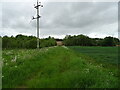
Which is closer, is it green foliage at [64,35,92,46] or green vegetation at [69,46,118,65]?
green vegetation at [69,46,118,65]

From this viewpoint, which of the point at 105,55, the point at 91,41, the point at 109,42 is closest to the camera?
the point at 105,55

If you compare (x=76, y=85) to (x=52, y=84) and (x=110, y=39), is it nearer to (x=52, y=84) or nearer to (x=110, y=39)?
(x=52, y=84)

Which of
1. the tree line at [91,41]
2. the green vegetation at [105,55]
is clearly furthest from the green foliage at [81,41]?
the green vegetation at [105,55]

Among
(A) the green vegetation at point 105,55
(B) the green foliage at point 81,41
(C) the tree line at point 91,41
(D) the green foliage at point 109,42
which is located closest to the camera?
(A) the green vegetation at point 105,55

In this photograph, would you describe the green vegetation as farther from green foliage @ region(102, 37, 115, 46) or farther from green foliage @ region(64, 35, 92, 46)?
green foliage @ region(64, 35, 92, 46)

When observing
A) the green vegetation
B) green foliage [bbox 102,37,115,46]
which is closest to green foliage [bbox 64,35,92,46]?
green foliage [bbox 102,37,115,46]

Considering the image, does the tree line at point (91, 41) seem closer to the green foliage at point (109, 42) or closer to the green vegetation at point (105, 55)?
the green foliage at point (109, 42)

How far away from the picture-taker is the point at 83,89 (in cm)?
451

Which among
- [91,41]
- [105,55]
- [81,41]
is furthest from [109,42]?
[105,55]

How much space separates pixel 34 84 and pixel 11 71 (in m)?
1.85

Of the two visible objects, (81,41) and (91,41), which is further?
(81,41)

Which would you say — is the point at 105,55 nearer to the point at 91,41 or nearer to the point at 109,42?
the point at 109,42

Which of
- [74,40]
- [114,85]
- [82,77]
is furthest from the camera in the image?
[74,40]

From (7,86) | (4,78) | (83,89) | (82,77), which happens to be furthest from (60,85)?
(4,78)
